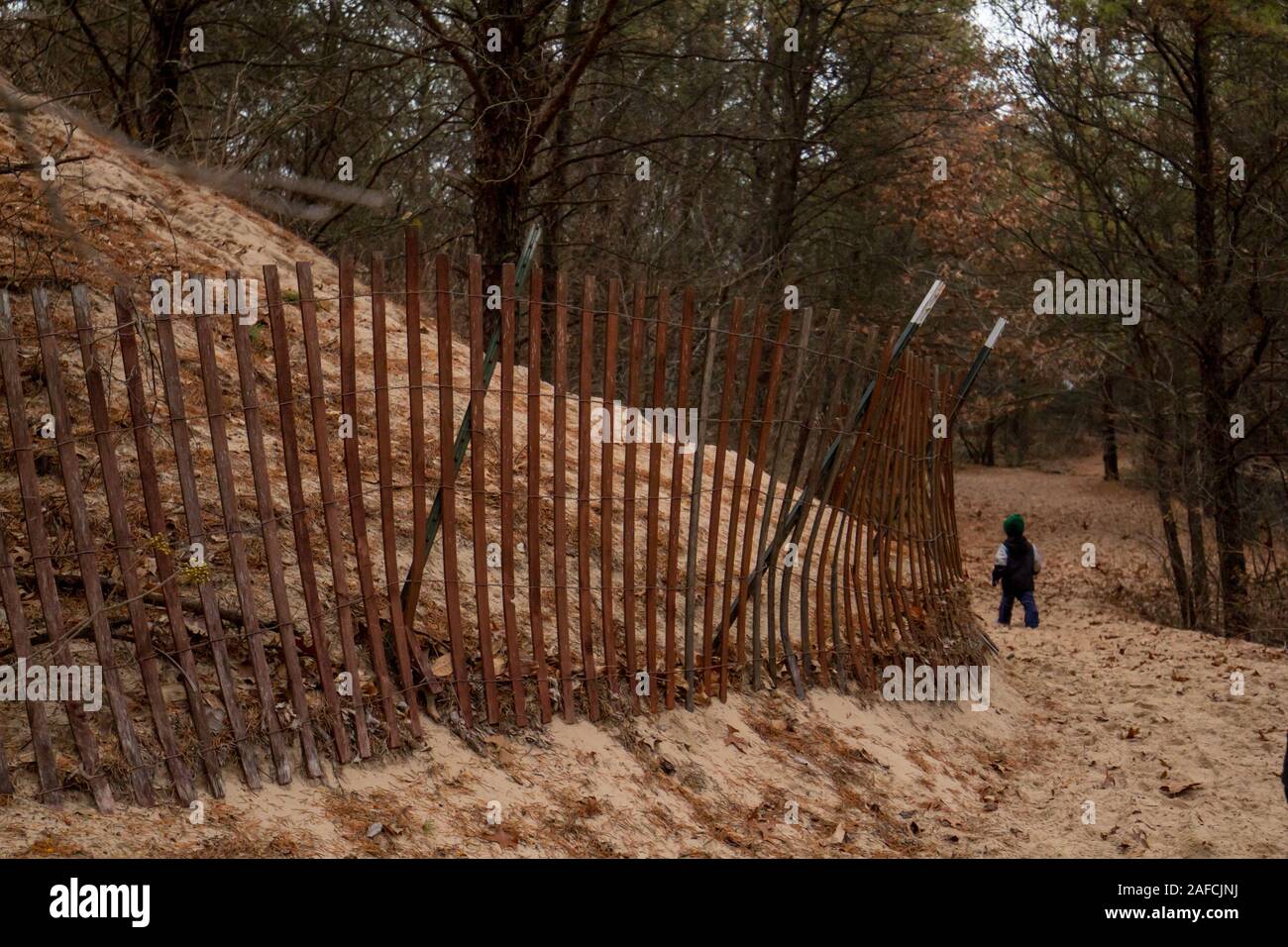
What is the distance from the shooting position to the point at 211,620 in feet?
14.4

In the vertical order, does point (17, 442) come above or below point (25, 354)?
below

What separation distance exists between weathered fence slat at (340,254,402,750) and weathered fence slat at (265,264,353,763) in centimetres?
19

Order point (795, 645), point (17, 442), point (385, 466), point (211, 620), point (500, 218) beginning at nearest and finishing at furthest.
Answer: point (17, 442)
point (211, 620)
point (385, 466)
point (795, 645)
point (500, 218)

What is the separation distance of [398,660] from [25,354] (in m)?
2.66

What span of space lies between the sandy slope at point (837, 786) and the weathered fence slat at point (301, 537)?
8.6 inches

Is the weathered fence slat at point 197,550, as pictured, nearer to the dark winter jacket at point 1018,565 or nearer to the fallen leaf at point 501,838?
the fallen leaf at point 501,838

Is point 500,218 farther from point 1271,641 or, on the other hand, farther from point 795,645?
point 1271,641

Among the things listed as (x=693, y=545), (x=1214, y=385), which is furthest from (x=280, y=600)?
(x=1214, y=385)

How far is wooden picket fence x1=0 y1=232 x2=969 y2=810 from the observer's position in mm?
4184

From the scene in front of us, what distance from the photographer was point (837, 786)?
235 inches

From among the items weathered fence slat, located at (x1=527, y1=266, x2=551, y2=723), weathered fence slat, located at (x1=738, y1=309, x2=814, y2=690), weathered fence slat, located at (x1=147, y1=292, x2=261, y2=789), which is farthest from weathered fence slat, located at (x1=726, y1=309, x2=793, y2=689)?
weathered fence slat, located at (x1=147, y1=292, x2=261, y2=789)

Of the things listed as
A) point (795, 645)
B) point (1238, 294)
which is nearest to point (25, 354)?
point (795, 645)

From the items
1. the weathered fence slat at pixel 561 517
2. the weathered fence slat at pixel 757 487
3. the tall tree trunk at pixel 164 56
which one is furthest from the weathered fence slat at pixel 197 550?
the tall tree trunk at pixel 164 56

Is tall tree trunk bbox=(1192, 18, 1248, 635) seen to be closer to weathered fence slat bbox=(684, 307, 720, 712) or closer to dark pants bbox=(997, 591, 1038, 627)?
dark pants bbox=(997, 591, 1038, 627)
